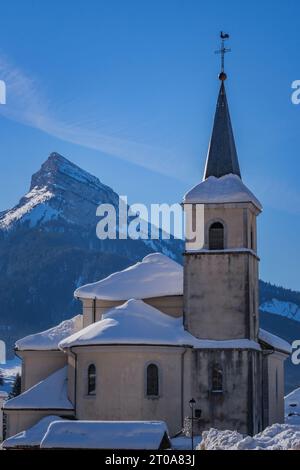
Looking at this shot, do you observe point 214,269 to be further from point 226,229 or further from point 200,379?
point 200,379

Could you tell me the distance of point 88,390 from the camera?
4881 cm

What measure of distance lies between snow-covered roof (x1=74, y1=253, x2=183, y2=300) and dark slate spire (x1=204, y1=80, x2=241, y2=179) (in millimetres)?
5278

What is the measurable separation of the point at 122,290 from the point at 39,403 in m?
7.09

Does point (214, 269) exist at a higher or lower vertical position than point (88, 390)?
higher

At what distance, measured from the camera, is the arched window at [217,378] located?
1921 inches

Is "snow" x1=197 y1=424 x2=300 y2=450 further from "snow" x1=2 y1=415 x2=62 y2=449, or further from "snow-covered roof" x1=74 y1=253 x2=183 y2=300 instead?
"snow-covered roof" x1=74 y1=253 x2=183 y2=300

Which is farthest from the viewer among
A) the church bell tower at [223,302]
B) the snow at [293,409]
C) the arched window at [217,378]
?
the snow at [293,409]

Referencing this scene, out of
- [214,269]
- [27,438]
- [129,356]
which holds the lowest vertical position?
[27,438]

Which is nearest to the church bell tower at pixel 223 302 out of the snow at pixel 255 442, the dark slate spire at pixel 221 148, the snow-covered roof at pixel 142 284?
the dark slate spire at pixel 221 148

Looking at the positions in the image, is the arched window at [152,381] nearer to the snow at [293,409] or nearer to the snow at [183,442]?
the snow at [183,442]

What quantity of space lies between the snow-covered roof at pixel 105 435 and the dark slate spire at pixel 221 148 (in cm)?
1575

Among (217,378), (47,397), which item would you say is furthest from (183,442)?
(47,397)
